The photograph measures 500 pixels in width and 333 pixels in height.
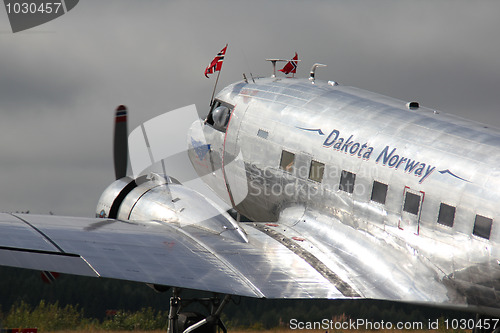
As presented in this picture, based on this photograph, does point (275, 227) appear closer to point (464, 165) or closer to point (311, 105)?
point (311, 105)

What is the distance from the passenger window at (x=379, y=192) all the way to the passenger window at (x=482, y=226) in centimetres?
219

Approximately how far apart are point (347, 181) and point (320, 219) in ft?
3.73

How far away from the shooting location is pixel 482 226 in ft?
39.8

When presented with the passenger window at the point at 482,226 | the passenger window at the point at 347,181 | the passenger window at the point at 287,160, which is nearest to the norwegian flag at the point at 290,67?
the passenger window at the point at 287,160

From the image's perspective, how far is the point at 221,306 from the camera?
46.2 ft

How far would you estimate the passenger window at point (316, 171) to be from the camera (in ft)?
51.1

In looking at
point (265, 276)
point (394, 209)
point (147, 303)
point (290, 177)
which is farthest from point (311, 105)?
point (147, 303)

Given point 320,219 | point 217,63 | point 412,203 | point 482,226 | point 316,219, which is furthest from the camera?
point 217,63

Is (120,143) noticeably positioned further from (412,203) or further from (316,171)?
(412,203)

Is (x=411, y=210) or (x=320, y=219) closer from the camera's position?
(x=411, y=210)

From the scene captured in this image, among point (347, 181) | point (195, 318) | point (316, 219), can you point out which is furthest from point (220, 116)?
point (195, 318)

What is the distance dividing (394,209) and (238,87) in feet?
22.3

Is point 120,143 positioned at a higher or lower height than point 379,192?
higher

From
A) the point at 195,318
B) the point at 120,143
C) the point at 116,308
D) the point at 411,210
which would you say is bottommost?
the point at 116,308
